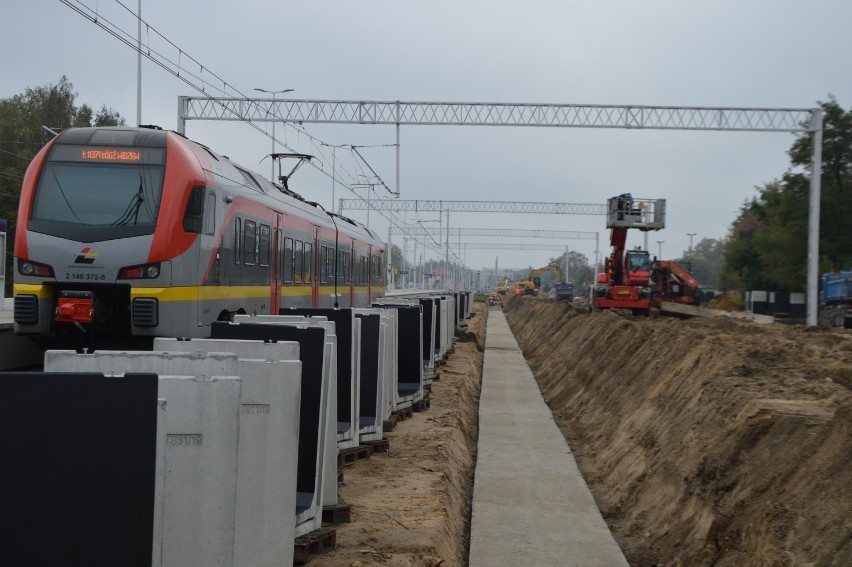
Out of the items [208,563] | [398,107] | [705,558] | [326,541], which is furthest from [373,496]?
[398,107]

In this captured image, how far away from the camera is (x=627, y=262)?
38.2 metres

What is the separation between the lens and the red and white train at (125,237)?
12.8 meters

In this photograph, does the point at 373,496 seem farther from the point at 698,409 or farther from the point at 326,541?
the point at 698,409

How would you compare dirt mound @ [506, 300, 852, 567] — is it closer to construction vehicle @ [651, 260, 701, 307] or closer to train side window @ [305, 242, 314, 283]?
train side window @ [305, 242, 314, 283]

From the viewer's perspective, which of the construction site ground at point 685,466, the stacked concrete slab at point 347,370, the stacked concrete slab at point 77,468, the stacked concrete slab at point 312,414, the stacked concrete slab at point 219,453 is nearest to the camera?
the stacked concrete slab at point 77,468

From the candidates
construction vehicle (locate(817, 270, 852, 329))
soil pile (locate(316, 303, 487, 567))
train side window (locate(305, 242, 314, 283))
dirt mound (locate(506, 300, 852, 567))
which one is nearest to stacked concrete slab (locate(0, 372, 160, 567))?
soil pile (locate(316, 303, 487, 567))

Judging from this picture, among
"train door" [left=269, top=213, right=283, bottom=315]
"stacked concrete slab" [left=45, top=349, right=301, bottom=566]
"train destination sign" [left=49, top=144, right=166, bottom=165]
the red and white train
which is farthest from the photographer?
"train door" [left=269, top=213, right=283, bottom=315]

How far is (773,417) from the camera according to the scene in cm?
1009

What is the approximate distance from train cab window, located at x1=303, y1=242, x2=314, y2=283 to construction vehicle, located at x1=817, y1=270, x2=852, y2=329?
2297 centimetres

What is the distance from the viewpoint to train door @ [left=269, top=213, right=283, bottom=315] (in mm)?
18048

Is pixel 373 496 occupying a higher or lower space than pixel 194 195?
lower

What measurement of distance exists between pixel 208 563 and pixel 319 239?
18.2 metres

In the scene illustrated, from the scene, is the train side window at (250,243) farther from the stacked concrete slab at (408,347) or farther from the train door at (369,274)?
the train door at (369,274)

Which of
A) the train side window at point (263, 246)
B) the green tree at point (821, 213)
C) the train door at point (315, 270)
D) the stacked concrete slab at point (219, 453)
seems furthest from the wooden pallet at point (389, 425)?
the green tree at point (821, 213)
